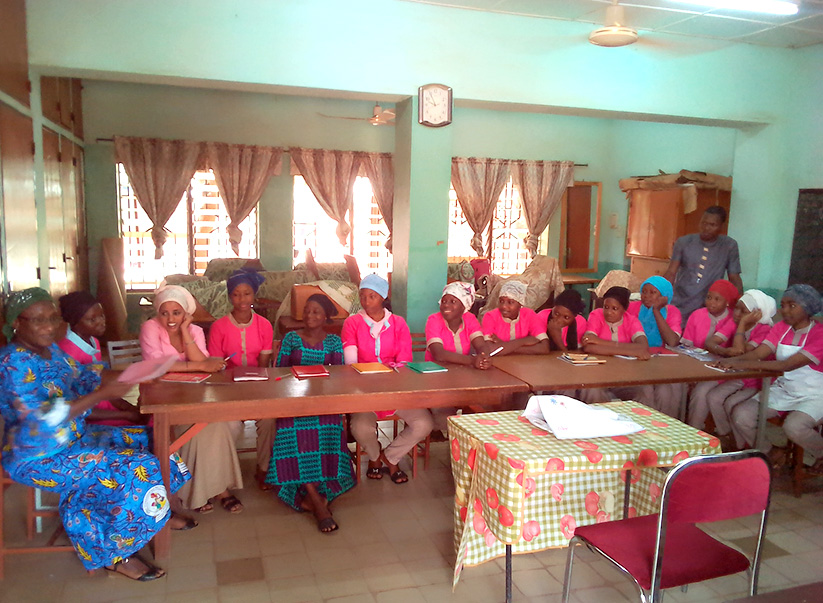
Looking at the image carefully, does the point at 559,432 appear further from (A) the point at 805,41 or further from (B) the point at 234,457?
(A) the point at 805,41

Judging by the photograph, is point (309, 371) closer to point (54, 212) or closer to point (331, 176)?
point (54, 212)

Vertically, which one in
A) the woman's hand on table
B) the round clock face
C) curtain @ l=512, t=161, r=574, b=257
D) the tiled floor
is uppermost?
the round clock face

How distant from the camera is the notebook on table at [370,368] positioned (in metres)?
3.47

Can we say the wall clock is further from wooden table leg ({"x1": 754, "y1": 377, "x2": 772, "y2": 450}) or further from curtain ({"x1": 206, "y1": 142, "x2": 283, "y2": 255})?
curtain ({"x1": 206, "y1": 142, "x2": 283, "y2": 255})

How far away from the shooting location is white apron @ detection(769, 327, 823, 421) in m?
3.81

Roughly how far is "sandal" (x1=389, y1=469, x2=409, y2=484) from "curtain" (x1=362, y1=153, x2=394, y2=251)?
5.67 meters

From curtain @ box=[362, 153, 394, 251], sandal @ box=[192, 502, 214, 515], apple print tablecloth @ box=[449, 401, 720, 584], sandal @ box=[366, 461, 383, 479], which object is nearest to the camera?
apple print tablecloth @ box=[449, 401, 720, 584]

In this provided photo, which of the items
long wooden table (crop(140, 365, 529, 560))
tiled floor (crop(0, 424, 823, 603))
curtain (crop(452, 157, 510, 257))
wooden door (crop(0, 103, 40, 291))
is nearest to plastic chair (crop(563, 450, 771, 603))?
tiled floor (crop(0, 424, 823, 603))

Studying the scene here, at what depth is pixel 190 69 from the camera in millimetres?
4594

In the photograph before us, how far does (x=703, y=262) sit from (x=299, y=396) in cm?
396

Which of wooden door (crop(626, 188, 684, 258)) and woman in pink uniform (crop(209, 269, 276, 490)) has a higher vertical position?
wooden door (crop(626, 188, 684, 258))

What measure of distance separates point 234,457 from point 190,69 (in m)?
2.86

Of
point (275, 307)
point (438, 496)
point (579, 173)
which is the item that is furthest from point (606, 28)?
point (579, 173)

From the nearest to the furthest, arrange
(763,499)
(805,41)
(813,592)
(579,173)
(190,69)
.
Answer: (813,592)
(763,499)
(190,69)
(805,41)
(579,173)
